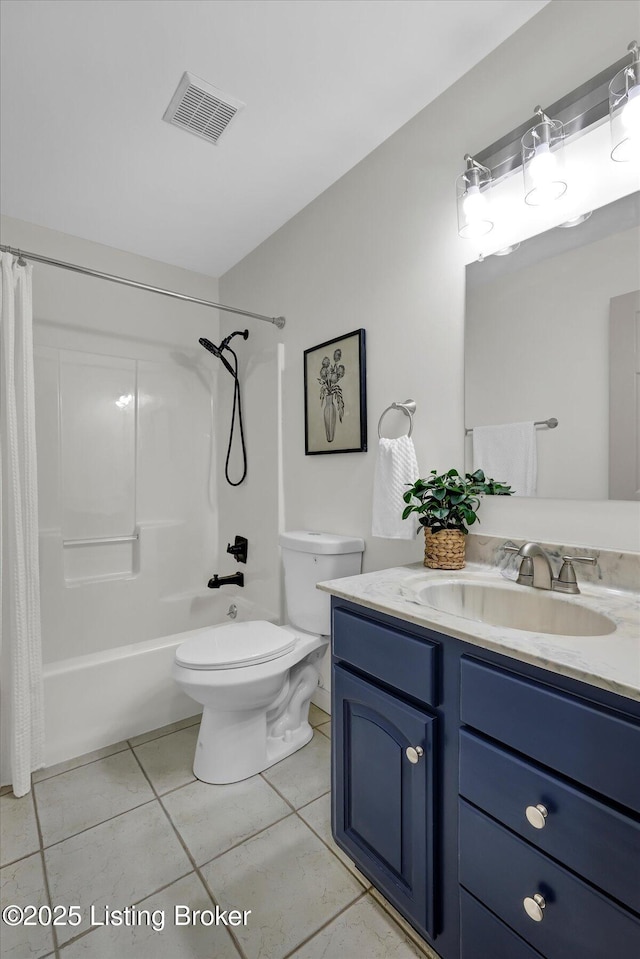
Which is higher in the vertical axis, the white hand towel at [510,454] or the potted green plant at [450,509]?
the white hand towel at [510,454]

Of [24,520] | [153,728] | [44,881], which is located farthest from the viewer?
[153,728]

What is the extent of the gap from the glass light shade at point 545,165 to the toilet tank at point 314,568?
128 cm

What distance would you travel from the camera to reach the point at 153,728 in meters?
2.07

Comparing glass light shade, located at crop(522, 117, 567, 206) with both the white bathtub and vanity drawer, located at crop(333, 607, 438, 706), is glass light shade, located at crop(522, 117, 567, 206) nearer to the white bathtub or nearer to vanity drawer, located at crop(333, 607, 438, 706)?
vanity drawer, located at crop(333, 607, 438, 706)

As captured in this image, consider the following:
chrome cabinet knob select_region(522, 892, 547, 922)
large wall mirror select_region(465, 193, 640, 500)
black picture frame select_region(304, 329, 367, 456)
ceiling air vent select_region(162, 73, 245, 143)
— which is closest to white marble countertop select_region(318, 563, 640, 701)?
large wall mirror select_region(465, 193, 640, 500)

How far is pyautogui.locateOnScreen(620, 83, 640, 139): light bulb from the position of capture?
41.3 inches

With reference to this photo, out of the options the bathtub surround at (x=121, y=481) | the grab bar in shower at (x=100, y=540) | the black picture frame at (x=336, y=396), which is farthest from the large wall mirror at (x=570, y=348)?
the grab bar in shower at (x=100, y=540)

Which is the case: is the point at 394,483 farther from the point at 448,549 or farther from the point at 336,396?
the point at 336,396

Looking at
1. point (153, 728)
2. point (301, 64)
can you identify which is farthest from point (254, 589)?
point (301, 64)

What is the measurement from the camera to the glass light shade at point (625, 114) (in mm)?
1055

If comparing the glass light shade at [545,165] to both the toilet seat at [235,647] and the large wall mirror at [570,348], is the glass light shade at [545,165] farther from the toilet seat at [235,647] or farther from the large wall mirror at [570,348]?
the toilet seat at [235,647]

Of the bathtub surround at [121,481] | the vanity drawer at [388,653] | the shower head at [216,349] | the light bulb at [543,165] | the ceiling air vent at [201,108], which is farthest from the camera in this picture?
the shower head at [216,349]

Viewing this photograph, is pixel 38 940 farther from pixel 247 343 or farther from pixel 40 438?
pixel 247 343

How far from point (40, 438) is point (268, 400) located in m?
1.16
